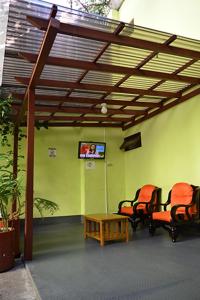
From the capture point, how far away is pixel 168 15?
5707 mm

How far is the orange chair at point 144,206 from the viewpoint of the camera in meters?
6.11

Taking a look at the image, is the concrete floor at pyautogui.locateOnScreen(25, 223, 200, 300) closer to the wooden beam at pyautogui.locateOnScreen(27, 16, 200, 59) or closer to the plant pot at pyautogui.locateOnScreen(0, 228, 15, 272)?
the plant pot at pyautogui.locateOnScreen(0, 228, 15, 272)

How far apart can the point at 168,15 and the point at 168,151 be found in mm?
3092

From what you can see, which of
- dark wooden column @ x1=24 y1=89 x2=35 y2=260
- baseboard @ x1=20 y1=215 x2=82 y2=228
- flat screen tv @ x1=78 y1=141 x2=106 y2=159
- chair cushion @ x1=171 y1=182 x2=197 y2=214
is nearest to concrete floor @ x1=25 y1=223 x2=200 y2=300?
dark wooden column @ x1=24 y1=89 x2=35 y2=260

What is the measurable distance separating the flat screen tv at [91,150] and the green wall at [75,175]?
0.59 ft

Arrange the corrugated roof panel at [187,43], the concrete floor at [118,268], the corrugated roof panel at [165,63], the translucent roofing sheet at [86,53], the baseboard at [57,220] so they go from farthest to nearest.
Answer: the baseboard at [57,220]
the corrugated roof panel at [165,63]
the corrugated roof panel at [187,43]
the translucent roofing sheet at [86,53]
the concrete floor at [118,268]

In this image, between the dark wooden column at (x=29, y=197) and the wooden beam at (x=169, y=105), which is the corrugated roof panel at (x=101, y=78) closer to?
the dark wooden column at (x=29, y=197)

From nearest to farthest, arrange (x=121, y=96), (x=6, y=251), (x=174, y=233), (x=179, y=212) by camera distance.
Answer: (x=6, y=251) < (x=174, y=233) < (x=179, y=212) < (x=121, y=96)

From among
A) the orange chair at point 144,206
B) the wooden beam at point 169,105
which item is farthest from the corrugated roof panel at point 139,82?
the orange chair at point 144,206

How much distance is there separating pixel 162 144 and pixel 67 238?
3.29 meters

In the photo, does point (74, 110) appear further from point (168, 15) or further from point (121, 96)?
point (168, 15)

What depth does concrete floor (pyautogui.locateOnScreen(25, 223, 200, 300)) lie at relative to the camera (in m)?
2.62

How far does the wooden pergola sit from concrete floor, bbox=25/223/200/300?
0.70m

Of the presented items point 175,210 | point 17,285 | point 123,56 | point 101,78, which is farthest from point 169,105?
point 17,285
